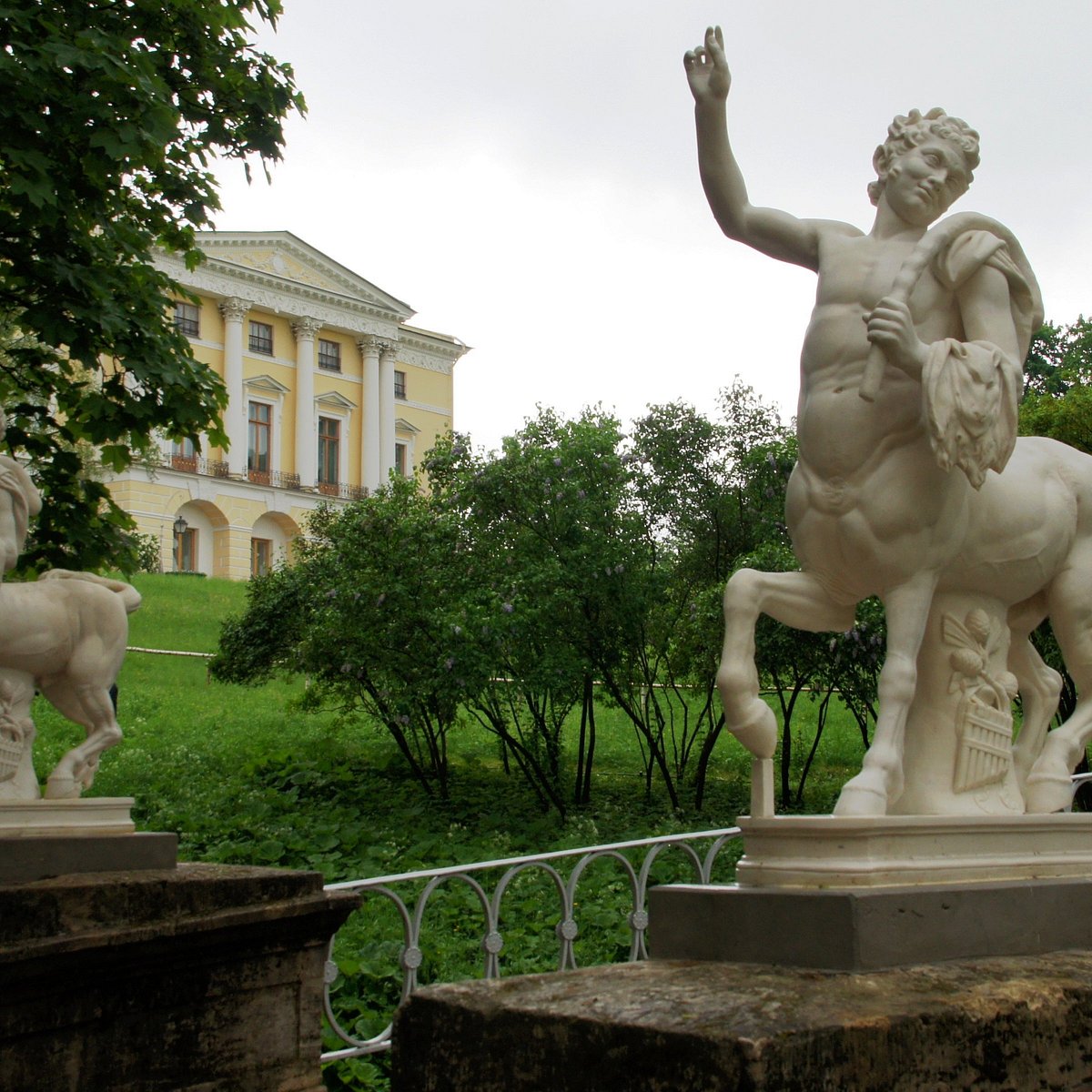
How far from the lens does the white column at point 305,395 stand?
5209 cm

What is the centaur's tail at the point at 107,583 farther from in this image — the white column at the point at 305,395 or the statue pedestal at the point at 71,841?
the white column at the point at 305,395

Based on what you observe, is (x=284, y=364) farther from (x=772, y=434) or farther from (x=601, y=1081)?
(x=601, y=1081)

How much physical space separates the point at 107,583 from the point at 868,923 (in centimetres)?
354

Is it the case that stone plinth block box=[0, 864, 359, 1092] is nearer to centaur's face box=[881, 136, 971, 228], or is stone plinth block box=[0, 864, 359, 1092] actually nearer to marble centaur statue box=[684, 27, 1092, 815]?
marble centaur statue box=[684, 27, 1092, 815]

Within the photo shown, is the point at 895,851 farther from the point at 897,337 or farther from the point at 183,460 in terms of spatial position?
the point at 183,460

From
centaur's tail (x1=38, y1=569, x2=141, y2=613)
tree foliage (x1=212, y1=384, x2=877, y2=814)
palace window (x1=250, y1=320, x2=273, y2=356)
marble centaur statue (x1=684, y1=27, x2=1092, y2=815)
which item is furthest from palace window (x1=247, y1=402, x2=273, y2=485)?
marble centaur statue (x1=684, y1=27, x2=1092, y2=815)

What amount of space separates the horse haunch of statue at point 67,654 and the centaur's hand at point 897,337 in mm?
2974

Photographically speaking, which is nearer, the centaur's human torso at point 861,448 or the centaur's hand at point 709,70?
the centaur's human torso at point 861,448

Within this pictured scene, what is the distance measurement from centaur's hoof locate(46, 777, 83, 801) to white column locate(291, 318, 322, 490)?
158 feet

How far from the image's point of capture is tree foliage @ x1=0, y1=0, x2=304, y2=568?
7.91 metres

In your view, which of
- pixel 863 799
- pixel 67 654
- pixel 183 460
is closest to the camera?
pixel 863 799

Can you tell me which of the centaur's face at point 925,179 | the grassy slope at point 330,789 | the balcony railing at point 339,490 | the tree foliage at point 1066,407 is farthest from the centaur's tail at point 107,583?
the balcony railing at point 339,490

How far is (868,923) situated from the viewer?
2936mm

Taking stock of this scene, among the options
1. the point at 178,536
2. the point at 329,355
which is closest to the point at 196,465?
the point at 178,536
